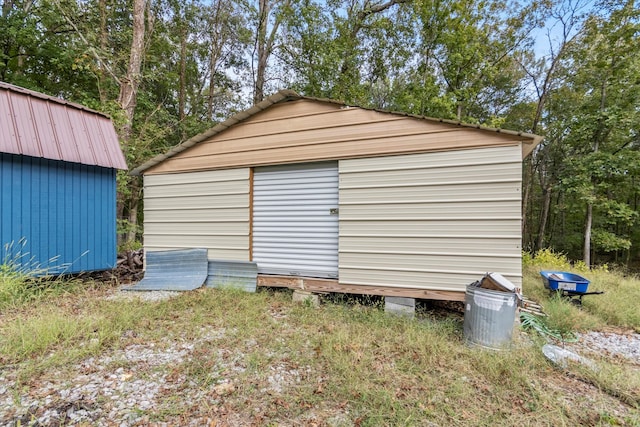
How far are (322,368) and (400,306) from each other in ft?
6.15

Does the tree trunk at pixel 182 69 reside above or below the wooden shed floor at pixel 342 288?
above

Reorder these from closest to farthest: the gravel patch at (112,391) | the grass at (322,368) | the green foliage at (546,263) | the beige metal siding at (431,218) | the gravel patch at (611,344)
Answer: the gravel patch at (112,391), the grass at (322,368), the gravel patch at (611,344), the beige metal siding at (431,218), the green foliage at (546,263)

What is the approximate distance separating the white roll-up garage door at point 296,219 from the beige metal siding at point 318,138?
0.99 feet

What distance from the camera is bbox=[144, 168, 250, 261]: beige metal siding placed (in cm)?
Result: 544

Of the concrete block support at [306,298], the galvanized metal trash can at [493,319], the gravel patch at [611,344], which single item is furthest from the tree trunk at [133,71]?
the gravel patch at [611,344]

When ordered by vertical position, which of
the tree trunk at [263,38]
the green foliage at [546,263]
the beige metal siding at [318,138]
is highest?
the tree trunk at [263,38]

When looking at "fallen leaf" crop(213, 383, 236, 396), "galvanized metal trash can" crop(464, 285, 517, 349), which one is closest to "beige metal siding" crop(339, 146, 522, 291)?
"galvanized metal trash can" crop(464, 285, 517, 349)

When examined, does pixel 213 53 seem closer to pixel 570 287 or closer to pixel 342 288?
pixel 342 288

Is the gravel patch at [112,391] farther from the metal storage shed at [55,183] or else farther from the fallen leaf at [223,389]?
the metal storage shed at [55,183]

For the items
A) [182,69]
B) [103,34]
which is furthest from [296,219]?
[182,69]

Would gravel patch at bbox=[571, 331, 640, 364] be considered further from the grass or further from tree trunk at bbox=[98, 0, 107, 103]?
tree trunk at bbox=[98, 0, 107, 103]

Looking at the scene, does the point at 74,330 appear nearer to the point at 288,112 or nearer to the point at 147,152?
the point at 288,112

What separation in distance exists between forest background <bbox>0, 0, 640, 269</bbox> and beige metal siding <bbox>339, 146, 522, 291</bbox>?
23.2 ft

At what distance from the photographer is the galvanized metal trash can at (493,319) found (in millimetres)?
3119
